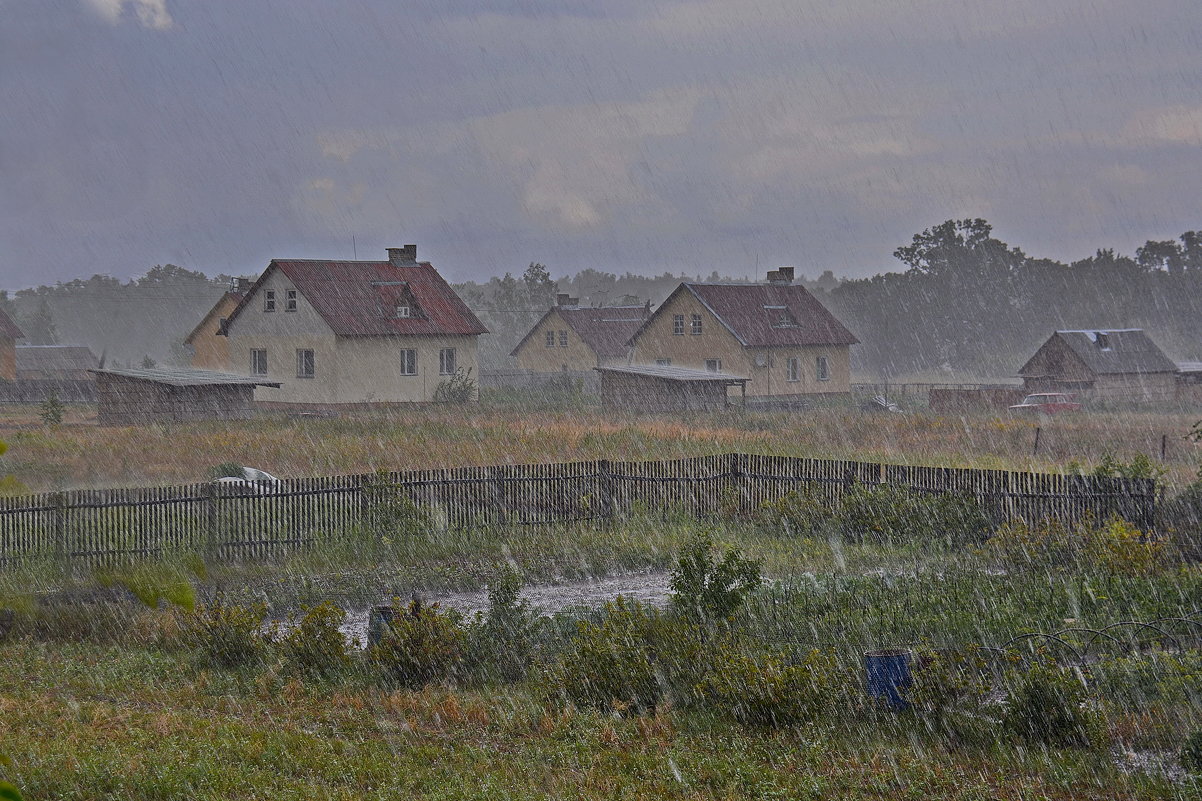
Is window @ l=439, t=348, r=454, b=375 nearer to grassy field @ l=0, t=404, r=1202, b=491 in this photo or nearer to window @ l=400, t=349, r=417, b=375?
window @ l=400, t=349, r=417, b=375

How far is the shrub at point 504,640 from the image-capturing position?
11.2 meters

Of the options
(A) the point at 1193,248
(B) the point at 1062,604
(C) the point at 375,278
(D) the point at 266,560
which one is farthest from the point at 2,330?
(A) the point at 1193,248

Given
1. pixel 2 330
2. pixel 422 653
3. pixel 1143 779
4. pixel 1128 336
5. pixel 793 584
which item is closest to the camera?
pixel 1143 779

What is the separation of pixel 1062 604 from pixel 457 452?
19.1m

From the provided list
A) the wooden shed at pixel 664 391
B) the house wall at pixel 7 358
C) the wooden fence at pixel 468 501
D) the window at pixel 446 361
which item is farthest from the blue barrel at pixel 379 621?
the house wall at pixel 7 358

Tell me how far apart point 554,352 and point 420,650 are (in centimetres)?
6834

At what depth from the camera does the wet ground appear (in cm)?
1430

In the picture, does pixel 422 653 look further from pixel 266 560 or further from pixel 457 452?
pixel 457 452

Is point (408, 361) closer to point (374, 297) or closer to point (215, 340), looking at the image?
point (374, 297)

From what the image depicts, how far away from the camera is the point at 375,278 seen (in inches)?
2114

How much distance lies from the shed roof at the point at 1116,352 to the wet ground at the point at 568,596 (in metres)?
47.6

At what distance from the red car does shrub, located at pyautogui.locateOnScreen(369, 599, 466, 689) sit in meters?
39.7

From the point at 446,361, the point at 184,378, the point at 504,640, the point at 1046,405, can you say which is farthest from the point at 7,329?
the point at 504,640

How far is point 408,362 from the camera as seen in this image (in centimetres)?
5228
